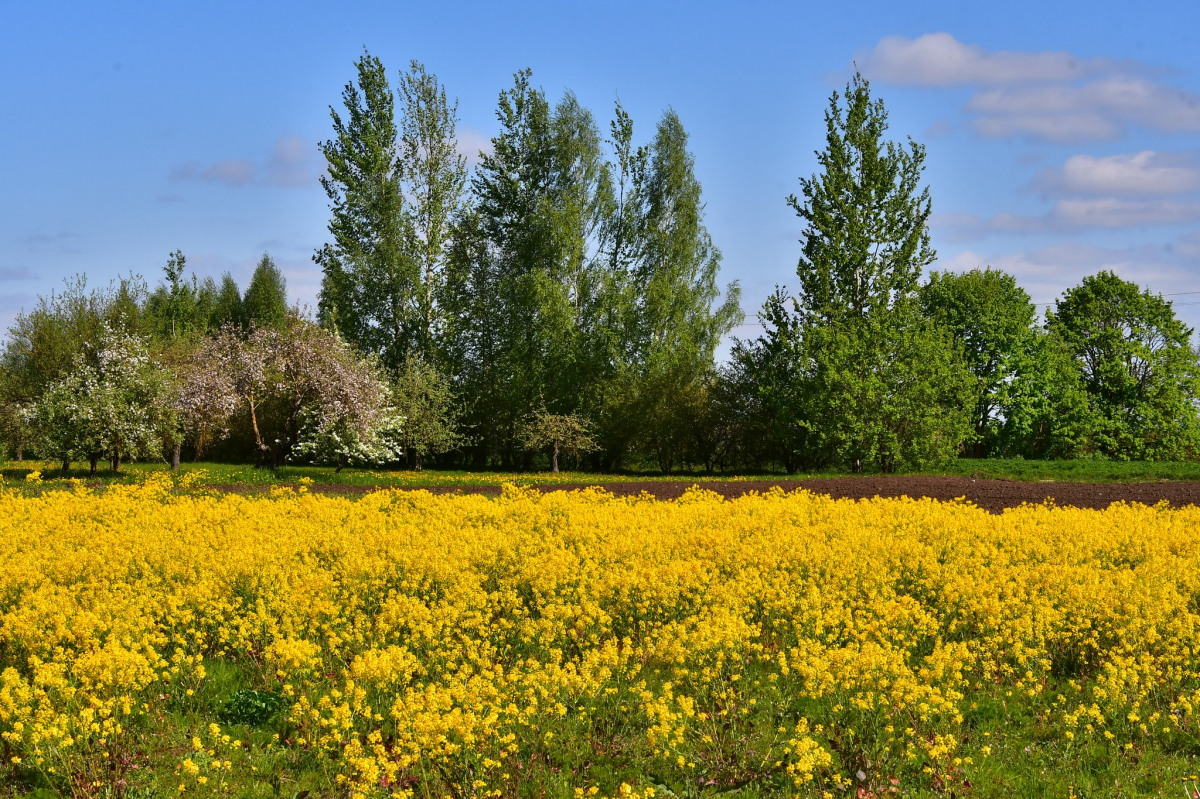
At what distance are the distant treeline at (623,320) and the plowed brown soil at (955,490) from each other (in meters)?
11.0

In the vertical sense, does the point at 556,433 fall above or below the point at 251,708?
above

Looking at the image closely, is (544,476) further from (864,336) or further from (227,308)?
(227,308)

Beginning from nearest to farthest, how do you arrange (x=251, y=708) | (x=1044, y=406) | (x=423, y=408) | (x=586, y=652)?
(x=251, y=708)
(x=586, y=652)
(x=423, y=408)
(x=1044, y=406)

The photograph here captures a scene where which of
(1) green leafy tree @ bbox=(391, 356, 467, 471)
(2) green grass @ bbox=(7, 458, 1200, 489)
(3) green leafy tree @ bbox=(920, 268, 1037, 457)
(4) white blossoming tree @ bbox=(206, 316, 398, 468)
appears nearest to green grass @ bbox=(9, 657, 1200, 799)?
(2) green grass @ bbox=(7, 458, 1200, 489)

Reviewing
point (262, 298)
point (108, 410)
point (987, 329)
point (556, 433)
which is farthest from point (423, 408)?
point (262, 298)

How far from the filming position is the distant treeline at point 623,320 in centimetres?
3812

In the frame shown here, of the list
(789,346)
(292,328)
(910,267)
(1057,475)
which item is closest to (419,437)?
(292,328)

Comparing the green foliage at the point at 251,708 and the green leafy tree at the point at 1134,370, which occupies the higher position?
the green leafy tree at the point at 1134,370

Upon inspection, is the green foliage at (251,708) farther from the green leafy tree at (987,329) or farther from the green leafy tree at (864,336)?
the green leafy tree at (987,329)

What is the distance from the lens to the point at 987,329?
4500cm

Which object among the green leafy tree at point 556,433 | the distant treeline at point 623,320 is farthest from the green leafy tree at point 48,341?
the green leafy tree at point 556,433

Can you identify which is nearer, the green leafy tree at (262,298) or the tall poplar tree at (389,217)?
the tall poplar tree at (389,217)

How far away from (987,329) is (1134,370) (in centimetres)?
793

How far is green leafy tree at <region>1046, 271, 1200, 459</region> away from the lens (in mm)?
43375
